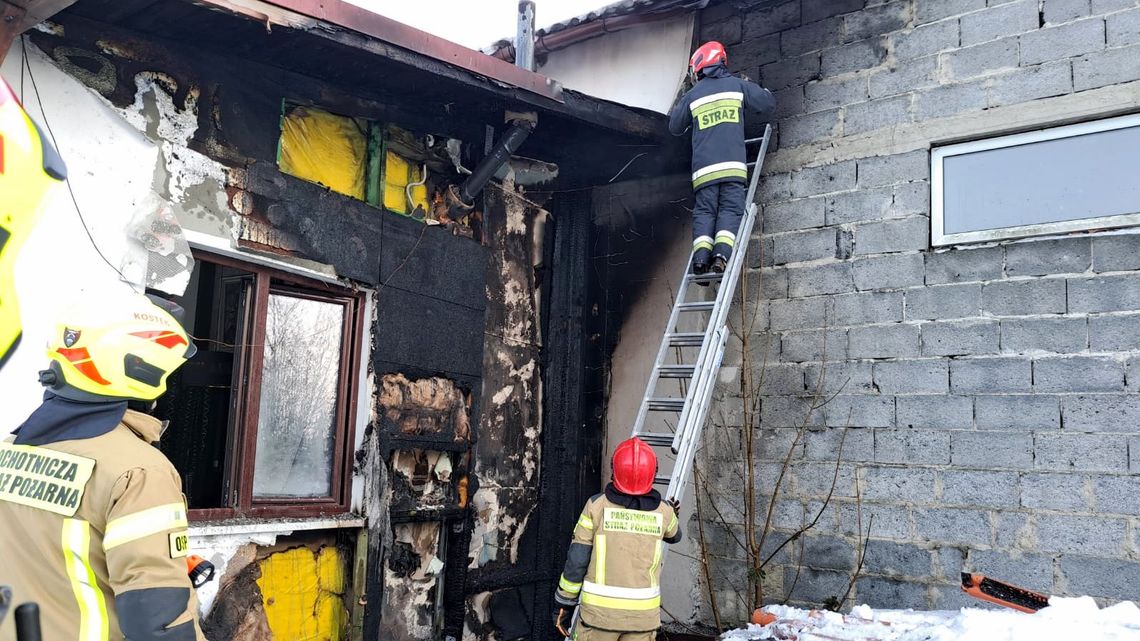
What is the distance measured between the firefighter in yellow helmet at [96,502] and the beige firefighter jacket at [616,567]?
211cm

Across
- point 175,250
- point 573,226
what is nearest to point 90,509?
point 175,250

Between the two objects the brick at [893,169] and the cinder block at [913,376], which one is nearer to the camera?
the cinder block at [913,376]

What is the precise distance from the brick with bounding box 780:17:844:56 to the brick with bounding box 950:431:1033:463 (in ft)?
7.93

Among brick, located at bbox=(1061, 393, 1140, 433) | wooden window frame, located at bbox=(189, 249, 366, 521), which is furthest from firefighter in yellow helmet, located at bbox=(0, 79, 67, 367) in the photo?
brick, located at bbox=(1061, 393, 1140, 433)

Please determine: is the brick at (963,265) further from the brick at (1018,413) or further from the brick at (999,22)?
the brick at (999,22)

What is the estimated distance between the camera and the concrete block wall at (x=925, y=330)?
4.41m

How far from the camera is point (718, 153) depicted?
5316 mm

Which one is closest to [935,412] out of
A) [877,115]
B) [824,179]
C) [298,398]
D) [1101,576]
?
[1101,576]

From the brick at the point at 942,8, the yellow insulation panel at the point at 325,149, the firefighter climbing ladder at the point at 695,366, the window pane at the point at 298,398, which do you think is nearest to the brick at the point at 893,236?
the firefighter climbing ladder at the point at 695,366

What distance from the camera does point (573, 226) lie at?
21.0 feet

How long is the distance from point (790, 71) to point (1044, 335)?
7.11 feet

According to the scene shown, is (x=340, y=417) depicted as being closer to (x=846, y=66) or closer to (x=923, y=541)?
(x=923, y=541)

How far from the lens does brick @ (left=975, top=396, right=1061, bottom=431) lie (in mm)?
4492

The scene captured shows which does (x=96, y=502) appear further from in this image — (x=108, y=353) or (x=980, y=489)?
(x=980, y=489)
